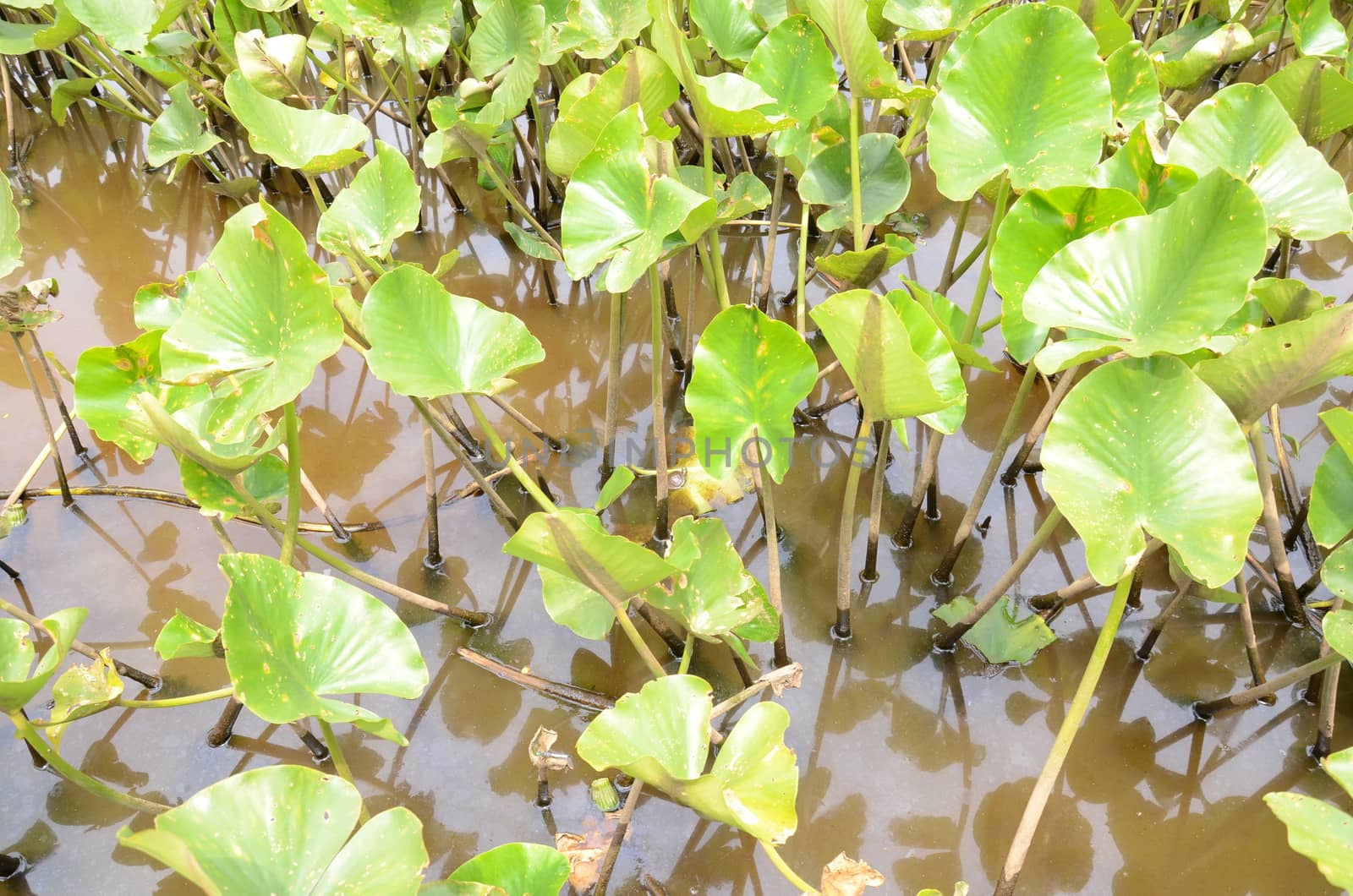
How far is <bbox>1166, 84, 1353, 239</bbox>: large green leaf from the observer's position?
1.13m

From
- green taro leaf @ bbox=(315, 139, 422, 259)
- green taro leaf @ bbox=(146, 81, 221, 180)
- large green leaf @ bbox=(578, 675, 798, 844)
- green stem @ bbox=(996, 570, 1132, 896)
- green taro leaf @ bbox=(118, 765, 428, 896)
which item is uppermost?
green taro leaf @ bbox=(146, 81, 221, 180)

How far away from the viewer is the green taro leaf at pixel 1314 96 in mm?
1369

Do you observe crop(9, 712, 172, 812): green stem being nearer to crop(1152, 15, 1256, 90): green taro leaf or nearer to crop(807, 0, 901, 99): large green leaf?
crop(807, 0, 901, 99): large green leaf

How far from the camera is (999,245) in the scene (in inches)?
41.2

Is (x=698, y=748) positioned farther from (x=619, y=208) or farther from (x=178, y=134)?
(x=178, y=134)

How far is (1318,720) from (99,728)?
61.1 inches

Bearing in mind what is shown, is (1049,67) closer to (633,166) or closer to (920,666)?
(633,166)

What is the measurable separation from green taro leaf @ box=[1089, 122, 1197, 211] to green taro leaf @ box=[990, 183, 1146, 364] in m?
0.05

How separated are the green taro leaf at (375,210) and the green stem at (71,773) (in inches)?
26.8

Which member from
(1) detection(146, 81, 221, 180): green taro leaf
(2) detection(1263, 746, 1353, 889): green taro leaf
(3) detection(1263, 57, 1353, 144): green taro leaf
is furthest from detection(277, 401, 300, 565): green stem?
(3) detection(1263, 57, 1353, 144): green taro leaf

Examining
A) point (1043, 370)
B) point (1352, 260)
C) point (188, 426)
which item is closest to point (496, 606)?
point (188, 426)

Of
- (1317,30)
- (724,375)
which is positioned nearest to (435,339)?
(724,375)

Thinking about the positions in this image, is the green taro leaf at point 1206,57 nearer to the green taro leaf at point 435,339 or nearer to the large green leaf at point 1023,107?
the large green leaf at point 1023,107

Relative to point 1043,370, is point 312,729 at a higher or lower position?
lower
